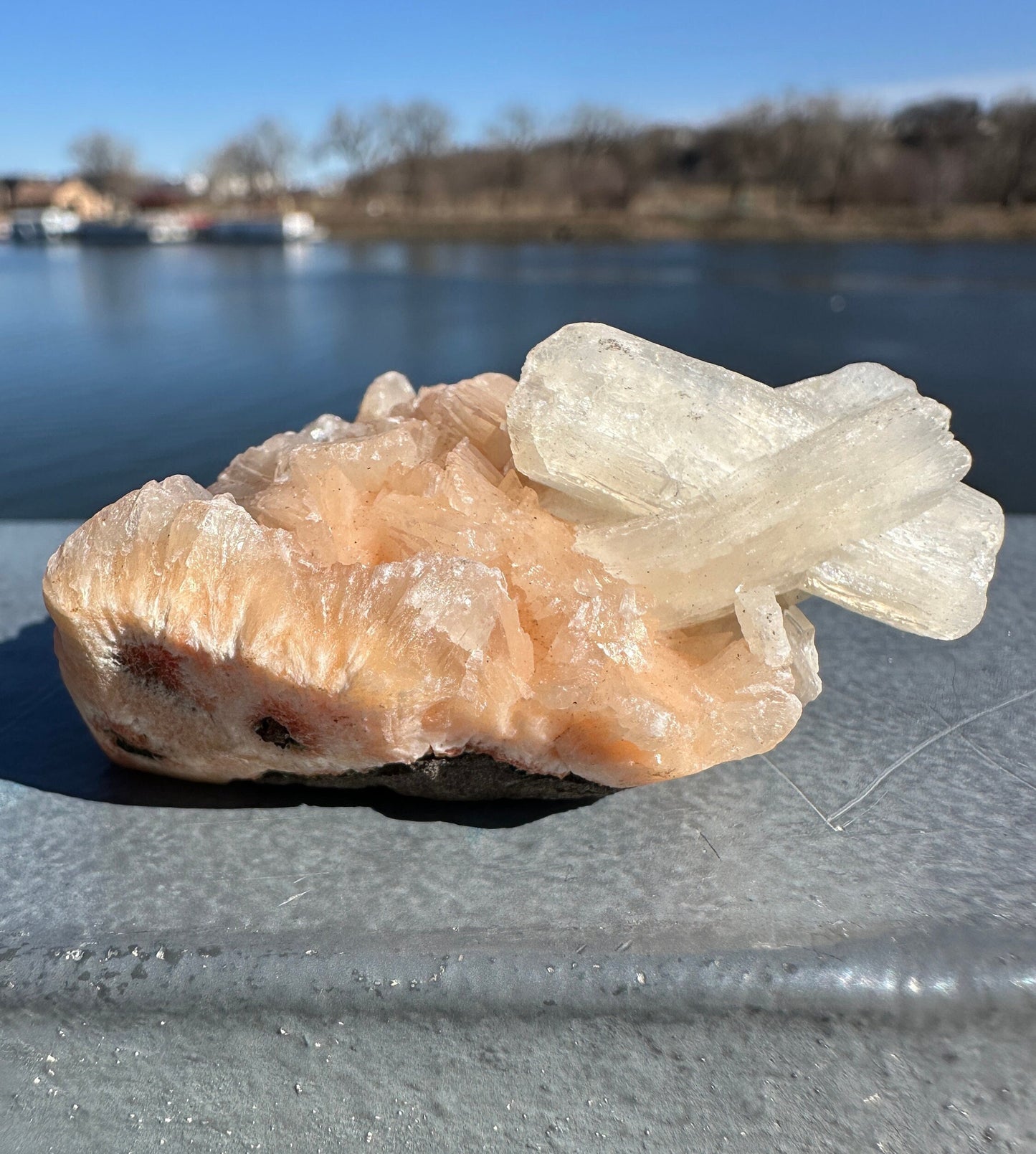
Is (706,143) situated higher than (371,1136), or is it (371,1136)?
(706,143)

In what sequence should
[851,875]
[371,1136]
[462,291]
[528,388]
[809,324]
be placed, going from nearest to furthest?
1. [371,1136]
2. [851,875]
3. [528,388]
4. [809,324]
5. [462,291]

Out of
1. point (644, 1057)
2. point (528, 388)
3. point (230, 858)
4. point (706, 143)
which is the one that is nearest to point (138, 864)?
point (230, 858)

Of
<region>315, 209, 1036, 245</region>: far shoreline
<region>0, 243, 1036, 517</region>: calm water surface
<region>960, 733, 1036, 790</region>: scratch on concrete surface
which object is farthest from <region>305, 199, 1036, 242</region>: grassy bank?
<region>960, 733, 1036, 790</region>: scratch on concrete surface

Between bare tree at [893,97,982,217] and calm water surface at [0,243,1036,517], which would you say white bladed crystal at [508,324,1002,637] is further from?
bare tree at [893,97,982,217]

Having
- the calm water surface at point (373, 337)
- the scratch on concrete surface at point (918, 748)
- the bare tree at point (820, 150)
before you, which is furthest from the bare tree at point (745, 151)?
the scratch on concrete surface at point (918, 748)

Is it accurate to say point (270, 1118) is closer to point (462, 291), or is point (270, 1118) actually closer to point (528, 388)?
point (528, 388)

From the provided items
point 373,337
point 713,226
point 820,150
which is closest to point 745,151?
point 820,150

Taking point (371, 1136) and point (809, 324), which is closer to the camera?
point (371, 1136)

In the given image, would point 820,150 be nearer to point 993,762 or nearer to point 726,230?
point 726,230
